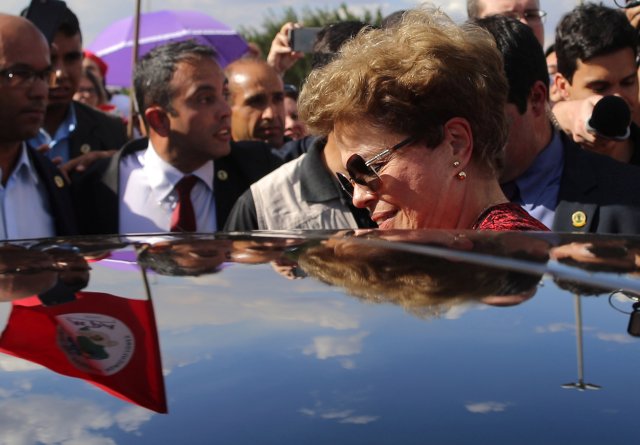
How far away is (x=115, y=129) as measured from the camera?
18.9ft

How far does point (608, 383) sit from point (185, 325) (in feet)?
1.61

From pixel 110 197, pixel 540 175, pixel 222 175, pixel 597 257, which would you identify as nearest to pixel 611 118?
pixel 540 175

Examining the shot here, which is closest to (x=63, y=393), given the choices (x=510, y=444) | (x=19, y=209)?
(x=510, y=444)

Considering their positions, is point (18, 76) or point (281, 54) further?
point (281, 54)

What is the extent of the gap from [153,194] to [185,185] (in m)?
0.17

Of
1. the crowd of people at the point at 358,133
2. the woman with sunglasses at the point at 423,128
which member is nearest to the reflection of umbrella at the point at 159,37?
the crowd of people at the point at 358,133

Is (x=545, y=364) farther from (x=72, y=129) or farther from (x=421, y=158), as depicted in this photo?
(x=72, y=129)

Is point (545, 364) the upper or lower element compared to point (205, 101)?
lower

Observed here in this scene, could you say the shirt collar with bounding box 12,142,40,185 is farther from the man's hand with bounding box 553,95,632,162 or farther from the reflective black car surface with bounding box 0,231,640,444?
the reflective black car surface with bounding box 0,231,640,444

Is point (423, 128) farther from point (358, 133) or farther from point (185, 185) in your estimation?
point (185, 185)

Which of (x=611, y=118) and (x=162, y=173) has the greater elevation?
(x=611, y=118)

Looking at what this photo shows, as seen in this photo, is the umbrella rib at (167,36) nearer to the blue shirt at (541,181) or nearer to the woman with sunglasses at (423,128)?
the blue shirt at (541,181)

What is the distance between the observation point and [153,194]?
15.0ft

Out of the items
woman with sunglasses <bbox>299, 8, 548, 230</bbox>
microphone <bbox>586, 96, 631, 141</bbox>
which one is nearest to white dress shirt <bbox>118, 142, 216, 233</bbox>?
microphone <bbox>586, 96, 631, 141</bbox>
